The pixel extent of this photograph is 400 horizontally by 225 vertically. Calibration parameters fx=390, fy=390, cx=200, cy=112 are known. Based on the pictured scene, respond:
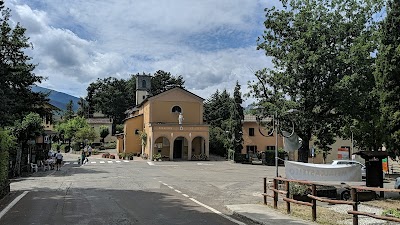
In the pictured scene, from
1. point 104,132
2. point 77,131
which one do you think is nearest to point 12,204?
point 77,131

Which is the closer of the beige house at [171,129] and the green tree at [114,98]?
the beige house at [171,129]

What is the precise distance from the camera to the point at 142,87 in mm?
89562

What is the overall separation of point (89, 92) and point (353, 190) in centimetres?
11302

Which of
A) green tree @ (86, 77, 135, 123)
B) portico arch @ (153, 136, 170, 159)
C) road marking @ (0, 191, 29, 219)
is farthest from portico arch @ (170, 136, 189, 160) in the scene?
green tree @ (86, 77, 135, 123)

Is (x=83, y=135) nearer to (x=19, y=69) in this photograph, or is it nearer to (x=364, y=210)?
(x=19, y=69)

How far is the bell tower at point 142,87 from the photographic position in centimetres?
8925

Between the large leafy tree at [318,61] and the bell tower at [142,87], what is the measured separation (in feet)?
226

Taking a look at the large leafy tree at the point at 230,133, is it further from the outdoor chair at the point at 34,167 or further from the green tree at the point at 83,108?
the green tree at the point at 83,108

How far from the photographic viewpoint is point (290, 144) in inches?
770

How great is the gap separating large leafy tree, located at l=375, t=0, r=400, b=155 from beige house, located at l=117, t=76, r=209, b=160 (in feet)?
117

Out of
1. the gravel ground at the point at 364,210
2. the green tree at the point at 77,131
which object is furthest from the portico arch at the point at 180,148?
the gravel ground at the point at 364,210

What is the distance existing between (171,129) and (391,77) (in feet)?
120

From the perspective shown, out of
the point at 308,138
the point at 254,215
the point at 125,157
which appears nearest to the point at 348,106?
the point at 308,138

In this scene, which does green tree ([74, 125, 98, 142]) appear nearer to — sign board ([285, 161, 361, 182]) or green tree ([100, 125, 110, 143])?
green tree ([100, 125, 110, 143])
